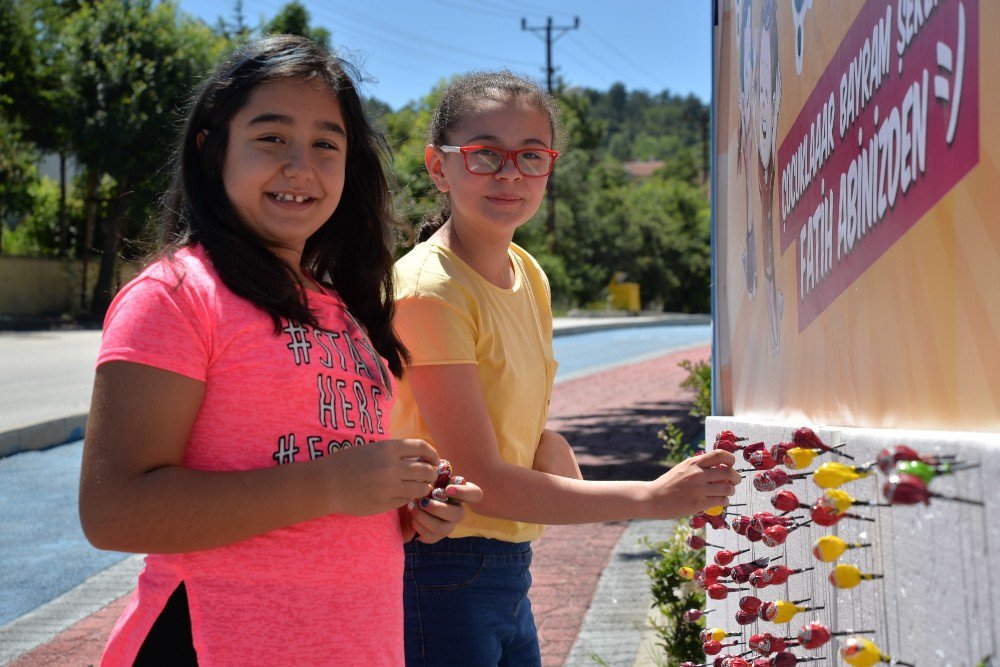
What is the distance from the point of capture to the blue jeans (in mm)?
2006

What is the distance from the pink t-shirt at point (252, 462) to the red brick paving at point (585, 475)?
317cm

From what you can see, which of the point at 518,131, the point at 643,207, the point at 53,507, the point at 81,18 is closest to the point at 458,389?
the point at 518,131

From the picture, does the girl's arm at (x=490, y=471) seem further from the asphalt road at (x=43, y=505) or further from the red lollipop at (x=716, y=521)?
the asphalt road at (x=43, y=505)

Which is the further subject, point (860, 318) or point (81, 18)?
point (81, 18)

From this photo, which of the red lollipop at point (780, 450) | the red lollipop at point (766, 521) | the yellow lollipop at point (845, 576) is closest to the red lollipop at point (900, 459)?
the yellow lollipop at point (845, 576)

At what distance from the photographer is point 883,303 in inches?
56.4

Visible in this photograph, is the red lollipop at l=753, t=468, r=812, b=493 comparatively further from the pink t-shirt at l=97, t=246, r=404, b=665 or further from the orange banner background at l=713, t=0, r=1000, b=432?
the pink t-shirt at l=97, t=246, r=404, b=665

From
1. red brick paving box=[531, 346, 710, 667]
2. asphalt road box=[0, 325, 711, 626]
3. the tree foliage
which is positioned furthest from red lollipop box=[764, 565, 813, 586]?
the tree foliage

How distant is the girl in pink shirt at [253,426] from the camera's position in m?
1.40

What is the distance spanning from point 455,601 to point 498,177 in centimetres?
78

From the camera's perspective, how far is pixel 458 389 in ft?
6.18

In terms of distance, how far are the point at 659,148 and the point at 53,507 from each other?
126497mm

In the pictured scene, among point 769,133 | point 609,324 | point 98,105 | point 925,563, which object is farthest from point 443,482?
point 609,324

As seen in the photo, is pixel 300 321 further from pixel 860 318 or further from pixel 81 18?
pixel 81 18
